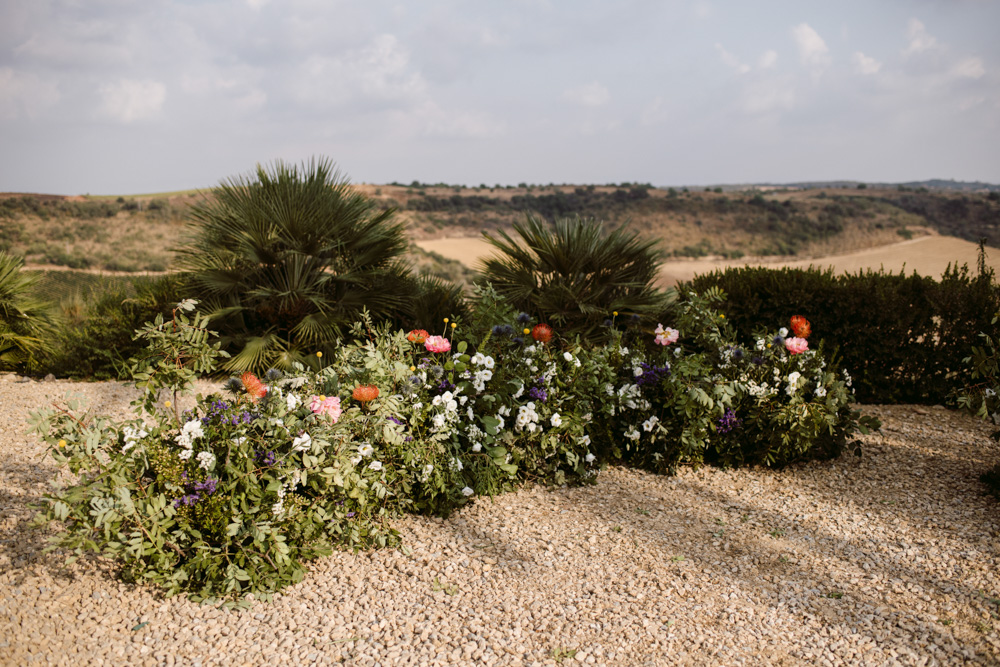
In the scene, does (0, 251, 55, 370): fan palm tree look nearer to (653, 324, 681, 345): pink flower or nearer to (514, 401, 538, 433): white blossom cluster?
(514, 401, 538, 433): white blossom cluster

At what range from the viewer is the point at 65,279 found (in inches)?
655

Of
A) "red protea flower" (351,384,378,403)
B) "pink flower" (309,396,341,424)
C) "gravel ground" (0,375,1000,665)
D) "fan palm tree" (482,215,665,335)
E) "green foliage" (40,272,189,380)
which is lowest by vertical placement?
"gravel ground" (0,375,1000,665)

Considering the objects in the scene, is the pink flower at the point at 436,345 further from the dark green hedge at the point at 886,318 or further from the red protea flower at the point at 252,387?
the dark green hedge at the point at 886,318

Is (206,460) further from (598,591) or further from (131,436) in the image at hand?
(598,591)

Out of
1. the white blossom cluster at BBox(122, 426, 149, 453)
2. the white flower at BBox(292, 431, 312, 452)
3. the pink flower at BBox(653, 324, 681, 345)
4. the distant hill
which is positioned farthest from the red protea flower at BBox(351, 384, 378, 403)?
the distant hill

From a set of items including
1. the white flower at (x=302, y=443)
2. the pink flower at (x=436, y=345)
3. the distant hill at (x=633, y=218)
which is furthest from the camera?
the distant hill at (x=633, y=218)

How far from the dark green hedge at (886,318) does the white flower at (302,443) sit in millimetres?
3991

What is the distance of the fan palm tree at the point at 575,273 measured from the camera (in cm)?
554

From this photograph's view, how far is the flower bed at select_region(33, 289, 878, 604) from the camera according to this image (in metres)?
2.57

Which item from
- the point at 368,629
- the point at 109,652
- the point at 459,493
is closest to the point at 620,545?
the point at 459,493

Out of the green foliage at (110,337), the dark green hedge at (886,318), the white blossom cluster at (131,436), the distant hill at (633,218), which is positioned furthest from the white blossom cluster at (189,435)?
the distant hill at (633,218)

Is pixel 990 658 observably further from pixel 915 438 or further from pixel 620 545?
pixel 915 438

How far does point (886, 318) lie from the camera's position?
5.26 meters

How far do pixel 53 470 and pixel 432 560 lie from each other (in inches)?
91.8
